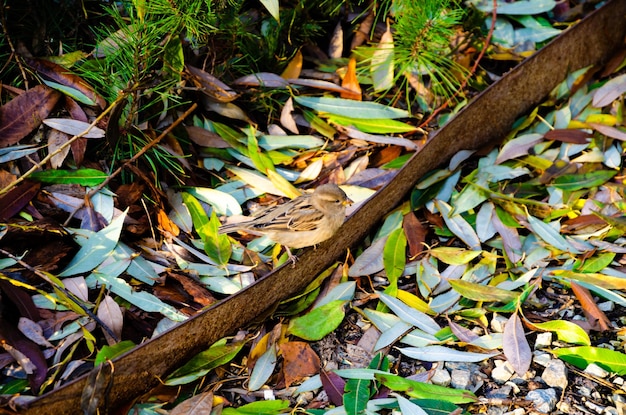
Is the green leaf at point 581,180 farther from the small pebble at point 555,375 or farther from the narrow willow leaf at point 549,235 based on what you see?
the small pebble at point 555,375

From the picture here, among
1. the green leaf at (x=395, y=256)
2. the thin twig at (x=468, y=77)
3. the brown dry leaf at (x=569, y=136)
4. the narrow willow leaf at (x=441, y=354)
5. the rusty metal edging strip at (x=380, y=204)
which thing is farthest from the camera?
the thin twig at (x=468, y=77)

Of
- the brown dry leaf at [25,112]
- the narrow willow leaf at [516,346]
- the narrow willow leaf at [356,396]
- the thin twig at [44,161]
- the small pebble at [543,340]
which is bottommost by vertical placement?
the small pebble at [543,340]

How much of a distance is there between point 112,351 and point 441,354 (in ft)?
4.93

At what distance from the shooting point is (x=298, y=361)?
335cm

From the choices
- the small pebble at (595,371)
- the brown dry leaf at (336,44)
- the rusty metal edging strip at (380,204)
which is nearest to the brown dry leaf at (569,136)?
the rusty metal edging strip at (380,204)

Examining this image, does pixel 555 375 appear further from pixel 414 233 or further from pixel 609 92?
pixel 609 92

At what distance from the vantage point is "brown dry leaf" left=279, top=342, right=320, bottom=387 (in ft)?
10.8

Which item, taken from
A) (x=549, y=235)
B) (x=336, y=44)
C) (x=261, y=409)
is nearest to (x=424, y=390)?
(x=261, y=409)

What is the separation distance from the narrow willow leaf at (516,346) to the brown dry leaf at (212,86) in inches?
80.0

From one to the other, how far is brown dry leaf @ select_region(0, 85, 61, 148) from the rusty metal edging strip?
150 cm

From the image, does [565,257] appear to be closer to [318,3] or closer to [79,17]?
[318,3]

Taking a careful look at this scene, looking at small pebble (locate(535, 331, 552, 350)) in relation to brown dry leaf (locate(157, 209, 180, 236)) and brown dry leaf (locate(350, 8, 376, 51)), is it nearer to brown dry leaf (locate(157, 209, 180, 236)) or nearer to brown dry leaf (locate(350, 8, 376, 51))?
brown dry leaf (locate(157, 209, 180, 236))

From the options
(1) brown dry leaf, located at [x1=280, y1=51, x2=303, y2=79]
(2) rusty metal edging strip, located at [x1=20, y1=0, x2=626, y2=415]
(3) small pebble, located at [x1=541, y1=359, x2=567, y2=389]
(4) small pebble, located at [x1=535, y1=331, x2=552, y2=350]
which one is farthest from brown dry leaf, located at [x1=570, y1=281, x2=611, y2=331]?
(1) brown dry leaf, located at [x1=280, y1=51, x2=303, y2=79]

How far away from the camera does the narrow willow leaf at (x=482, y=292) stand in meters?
3.54
